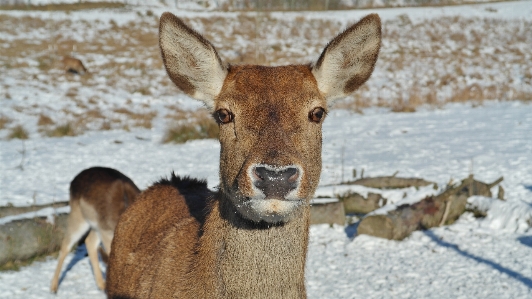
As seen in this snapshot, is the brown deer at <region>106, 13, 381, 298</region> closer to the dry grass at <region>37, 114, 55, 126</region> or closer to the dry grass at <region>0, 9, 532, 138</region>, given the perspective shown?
the dry grass at <region>0, 9, 532, 138</region>

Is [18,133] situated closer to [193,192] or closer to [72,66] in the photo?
[72,66]

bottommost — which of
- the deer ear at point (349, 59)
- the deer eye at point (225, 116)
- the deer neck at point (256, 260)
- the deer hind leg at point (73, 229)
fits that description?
the deer hind leg at point (73, 229)

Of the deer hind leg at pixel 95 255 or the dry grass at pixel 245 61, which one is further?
the dry grass at pixel 245 61

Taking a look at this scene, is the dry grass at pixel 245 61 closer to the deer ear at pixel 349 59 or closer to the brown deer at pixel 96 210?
the brown deer at pixel 96 210

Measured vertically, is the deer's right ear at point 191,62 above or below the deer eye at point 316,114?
above

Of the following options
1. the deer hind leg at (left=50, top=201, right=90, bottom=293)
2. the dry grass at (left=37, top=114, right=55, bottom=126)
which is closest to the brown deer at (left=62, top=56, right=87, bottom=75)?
the dry grass at (left=37, top=114, right=55, bottom=126)

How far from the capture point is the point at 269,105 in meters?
2.64

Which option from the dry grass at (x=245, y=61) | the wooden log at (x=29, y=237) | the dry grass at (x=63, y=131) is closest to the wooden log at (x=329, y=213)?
the wooden log at (x=29, y=237)

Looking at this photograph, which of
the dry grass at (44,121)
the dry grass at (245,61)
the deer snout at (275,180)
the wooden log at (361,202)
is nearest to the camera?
the deer snout at (275,180)

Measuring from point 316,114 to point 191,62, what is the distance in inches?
33.0

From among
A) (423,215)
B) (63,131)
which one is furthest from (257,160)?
(63,131)

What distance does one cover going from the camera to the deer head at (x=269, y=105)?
91.1 inches

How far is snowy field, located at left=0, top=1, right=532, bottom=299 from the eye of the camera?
607 cm

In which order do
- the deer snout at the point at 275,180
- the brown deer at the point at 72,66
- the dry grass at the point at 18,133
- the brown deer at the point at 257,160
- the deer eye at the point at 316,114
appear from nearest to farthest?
1. the deer snout at the point at 275,180
2. the brown deer at the point at 257,160
3. the deer eye at the point at 316,114
4. the dry grass at the point at 18,133
5. the brown deer at the point at 72,66
